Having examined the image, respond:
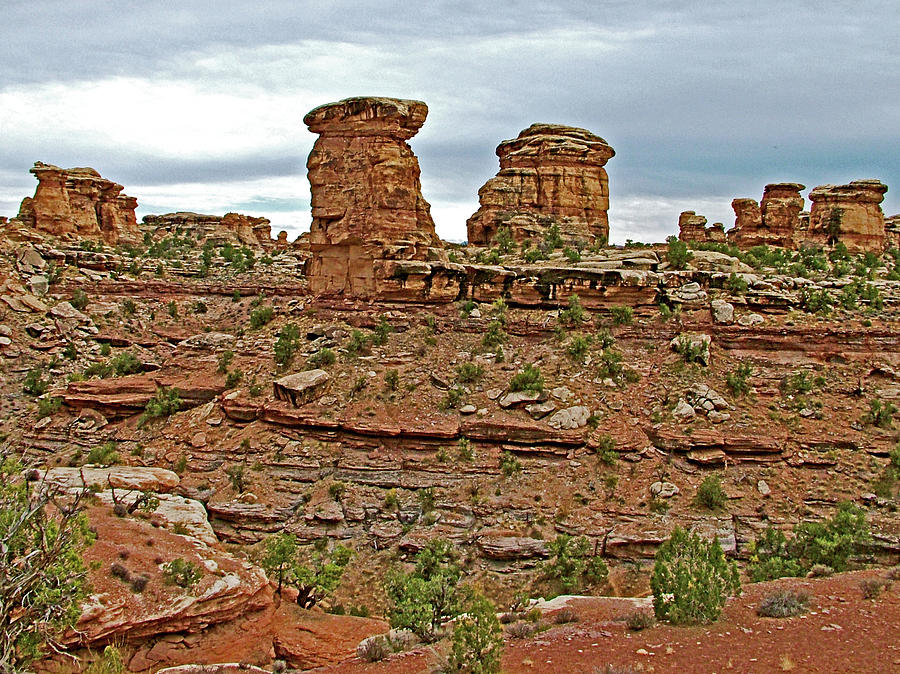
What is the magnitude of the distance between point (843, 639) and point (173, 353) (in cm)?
2885

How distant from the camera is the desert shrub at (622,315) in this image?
28.0 meters

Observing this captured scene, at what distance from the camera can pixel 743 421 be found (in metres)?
24.5

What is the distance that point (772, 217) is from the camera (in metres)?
41.9

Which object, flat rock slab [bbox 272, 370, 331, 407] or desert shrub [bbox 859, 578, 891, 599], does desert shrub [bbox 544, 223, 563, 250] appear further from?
desert shrub [bbox 859, 578, 891, 599]

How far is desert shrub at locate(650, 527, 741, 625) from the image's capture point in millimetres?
13625

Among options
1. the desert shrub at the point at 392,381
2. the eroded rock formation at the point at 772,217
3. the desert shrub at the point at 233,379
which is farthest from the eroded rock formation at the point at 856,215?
the desert shrub at the point at 233,379

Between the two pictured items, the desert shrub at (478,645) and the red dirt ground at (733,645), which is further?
the red dirt ground at (733,645)

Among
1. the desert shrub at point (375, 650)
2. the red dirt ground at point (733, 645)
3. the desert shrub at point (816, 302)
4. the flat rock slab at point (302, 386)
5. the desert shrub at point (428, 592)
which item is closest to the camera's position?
the red dirt ground at point (733, 645)

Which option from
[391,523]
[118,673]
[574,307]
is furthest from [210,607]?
[574,307]

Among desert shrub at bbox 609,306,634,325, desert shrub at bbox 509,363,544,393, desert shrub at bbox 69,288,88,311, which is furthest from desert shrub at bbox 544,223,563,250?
desert shrub at bbox 69,288,88,311

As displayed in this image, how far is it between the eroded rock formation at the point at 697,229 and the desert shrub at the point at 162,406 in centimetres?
3181

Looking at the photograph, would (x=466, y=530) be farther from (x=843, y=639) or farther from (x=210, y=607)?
(x=843, y=639)

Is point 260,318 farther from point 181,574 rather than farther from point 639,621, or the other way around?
point 639,621

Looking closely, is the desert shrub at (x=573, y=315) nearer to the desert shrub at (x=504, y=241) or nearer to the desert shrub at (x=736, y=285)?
the desert shrub at (x=504, y=241)
